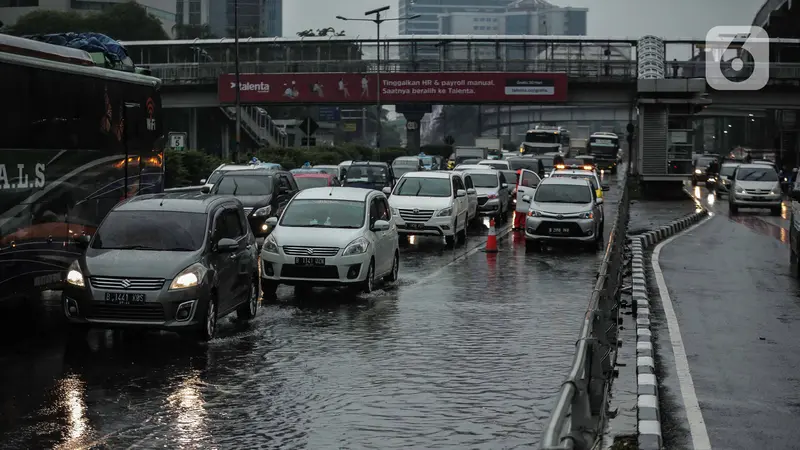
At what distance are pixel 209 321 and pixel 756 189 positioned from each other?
35.5 m

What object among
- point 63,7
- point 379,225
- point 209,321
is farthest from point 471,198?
point 63,7

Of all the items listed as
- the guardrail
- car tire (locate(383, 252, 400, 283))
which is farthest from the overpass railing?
the guardrail

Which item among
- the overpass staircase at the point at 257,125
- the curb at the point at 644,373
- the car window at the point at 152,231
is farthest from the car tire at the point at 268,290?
the overpass staircase at the point at 257,125

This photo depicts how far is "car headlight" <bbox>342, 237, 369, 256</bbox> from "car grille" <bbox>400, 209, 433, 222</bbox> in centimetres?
1024

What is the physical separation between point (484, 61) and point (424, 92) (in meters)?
4.20

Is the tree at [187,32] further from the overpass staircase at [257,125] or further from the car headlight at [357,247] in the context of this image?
the car headlight at [357,247]

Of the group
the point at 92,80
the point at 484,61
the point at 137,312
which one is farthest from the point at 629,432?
the point at 484,61

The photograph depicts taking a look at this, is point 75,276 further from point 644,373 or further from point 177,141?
point 177,141

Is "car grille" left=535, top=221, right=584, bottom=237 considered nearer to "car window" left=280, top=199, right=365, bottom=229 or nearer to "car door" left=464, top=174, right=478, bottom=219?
"car door" left=464, top=174, right=478, bottom=219

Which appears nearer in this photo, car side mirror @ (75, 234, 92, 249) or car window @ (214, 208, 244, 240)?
car side mirror @ (75, 234, 92, 249)

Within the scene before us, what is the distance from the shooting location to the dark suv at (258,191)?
1078 inches

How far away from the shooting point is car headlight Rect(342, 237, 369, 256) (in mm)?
18516

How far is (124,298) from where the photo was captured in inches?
527

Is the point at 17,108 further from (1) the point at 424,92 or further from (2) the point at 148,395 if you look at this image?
(1) the point at 424,92
